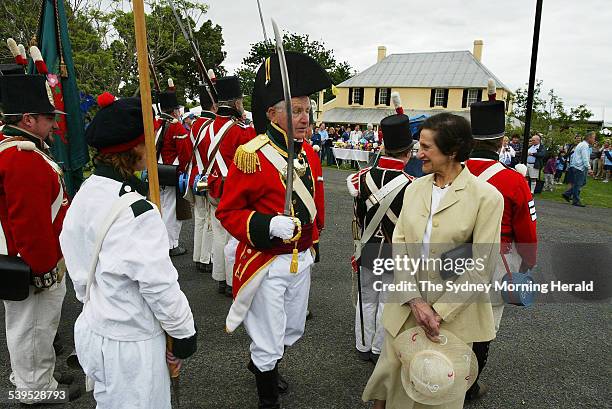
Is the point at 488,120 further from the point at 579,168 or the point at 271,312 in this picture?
the point at 579,168

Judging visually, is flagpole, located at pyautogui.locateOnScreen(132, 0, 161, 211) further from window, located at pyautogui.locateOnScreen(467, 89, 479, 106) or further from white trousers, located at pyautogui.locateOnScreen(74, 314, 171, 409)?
window, located at pyautogui.locateOnScreen(467, 89, 479, 106)

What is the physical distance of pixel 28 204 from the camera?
270 cm

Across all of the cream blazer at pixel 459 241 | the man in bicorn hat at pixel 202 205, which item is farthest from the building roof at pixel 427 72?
the cream blazer at pixel 459 241

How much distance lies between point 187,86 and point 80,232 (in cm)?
3207

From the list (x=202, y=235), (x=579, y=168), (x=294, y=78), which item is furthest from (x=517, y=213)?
(x=579, y=168)

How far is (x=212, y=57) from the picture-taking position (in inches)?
1287

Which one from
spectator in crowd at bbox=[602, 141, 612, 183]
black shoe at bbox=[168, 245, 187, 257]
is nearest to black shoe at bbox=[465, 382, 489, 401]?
black shoe at bbox=[168, 245, 187, 257]

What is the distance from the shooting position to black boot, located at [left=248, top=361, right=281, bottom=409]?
2941mm

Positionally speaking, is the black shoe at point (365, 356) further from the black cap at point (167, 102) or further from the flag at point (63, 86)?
the black cap at point (167, 102)

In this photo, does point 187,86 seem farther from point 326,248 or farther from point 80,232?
point 80,232

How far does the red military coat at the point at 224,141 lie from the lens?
15.7 ft

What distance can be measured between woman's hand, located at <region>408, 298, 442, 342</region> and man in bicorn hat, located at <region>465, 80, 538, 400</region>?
2.42 feet

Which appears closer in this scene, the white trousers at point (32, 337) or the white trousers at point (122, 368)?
the white trousers at point (122, 368)

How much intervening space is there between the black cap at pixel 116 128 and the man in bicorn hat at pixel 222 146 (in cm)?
276
